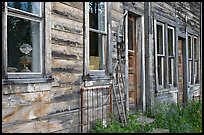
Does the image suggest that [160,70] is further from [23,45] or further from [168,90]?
[23,45]

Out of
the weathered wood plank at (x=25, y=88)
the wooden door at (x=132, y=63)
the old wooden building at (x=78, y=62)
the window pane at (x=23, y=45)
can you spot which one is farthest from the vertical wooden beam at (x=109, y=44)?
the window pane at (x=23, y=45)

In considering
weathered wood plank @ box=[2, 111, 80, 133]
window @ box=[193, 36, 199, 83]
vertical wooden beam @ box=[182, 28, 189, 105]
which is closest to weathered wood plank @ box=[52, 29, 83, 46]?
weathered wood plank @ box=[2, 111, 80, 133]

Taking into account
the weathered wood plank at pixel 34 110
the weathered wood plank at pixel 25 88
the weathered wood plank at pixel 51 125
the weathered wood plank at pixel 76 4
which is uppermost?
the weathered wood plank at pixel 76 4

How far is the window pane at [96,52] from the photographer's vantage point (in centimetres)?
522

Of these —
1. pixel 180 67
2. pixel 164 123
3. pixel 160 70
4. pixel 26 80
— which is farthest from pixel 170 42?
pixel 26 80

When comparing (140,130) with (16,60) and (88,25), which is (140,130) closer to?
(88,25)

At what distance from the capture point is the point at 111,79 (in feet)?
18.7

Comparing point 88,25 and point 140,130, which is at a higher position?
point 88,25

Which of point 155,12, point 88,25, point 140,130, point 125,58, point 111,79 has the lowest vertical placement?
point 140,130

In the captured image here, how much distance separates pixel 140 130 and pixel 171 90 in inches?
148

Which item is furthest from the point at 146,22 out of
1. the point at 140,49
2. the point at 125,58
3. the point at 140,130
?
the point at 140,130

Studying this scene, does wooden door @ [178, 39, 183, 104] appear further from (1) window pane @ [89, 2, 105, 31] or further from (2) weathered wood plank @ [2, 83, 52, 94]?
(2) weathered wood plank @ [2, 83, 52, 94]

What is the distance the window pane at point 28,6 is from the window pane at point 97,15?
1438 mm

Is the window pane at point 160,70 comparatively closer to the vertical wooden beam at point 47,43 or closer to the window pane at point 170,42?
the window pane at point 170,42
